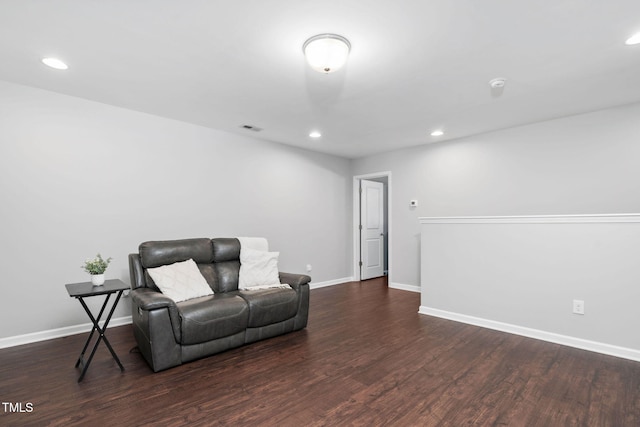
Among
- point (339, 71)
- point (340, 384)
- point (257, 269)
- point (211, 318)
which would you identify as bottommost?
point (340, 384)

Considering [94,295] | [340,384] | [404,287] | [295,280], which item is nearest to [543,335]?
[340,384]

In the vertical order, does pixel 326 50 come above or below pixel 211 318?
above

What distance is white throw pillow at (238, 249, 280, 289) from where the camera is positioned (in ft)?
11.6

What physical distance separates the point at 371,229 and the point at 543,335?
12.3 feet

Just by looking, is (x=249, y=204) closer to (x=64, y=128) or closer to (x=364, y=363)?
(x=64, y=128)

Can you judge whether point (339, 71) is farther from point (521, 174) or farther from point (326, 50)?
point (521, 174)

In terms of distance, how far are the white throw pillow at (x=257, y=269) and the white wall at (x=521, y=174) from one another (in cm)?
277

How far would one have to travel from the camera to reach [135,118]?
12.1ft

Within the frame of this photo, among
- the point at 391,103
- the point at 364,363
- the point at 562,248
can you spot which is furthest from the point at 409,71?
the point at 364,363

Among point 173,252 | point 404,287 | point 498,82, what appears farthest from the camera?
point 404,287

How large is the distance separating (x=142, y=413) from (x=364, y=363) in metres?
1.66

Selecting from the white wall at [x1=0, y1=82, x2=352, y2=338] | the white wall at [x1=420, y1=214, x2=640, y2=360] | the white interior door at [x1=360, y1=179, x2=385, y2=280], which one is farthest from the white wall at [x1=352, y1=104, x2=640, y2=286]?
the white wall at [x1=0, y1=82, x2=352, y2=338]

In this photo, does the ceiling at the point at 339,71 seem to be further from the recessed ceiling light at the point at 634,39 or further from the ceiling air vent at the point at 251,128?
the ceiling air vent at the point at 251,128

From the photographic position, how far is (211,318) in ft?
8.77
